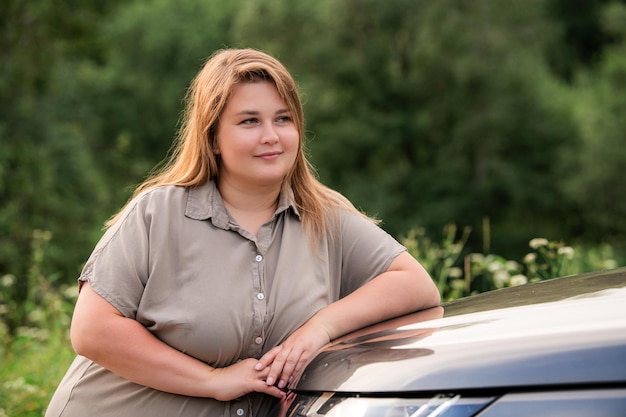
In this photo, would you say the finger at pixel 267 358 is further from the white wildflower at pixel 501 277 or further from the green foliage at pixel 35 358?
the white wildflower at pixel 501 277

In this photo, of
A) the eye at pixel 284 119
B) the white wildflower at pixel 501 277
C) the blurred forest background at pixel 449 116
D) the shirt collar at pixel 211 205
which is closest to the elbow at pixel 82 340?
the shirt collar at pixel 211 205

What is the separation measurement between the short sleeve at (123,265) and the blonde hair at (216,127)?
0.39 ft

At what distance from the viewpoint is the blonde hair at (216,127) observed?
286 centimetres

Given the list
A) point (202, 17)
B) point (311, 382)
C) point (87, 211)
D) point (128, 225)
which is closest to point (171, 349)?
point (128, 225)

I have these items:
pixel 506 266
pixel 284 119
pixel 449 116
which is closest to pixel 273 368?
pixel 284 119

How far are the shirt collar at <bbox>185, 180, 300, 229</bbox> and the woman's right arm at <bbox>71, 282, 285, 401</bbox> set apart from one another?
0.37 meters

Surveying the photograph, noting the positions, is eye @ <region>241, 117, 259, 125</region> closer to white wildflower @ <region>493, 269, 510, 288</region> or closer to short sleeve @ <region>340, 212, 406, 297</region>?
short sleeve @ <region>340, 212, 406, 297</region>

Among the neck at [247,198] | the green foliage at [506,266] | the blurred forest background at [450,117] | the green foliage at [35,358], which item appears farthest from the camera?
the blurred forest background at [450,117]

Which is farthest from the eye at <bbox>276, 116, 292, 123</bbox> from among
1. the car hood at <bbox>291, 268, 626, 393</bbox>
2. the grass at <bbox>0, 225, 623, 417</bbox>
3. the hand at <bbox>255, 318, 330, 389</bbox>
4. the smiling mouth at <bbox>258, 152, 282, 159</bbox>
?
the grass at <bbox>0, 225, 623, 417</bbox>

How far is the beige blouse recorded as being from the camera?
266cm

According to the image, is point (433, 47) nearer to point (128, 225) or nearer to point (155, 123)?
point (155, 123)

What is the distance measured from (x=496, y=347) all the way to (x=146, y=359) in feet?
3.55

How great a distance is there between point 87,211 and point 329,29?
421 inches

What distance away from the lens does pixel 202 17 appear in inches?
1633
